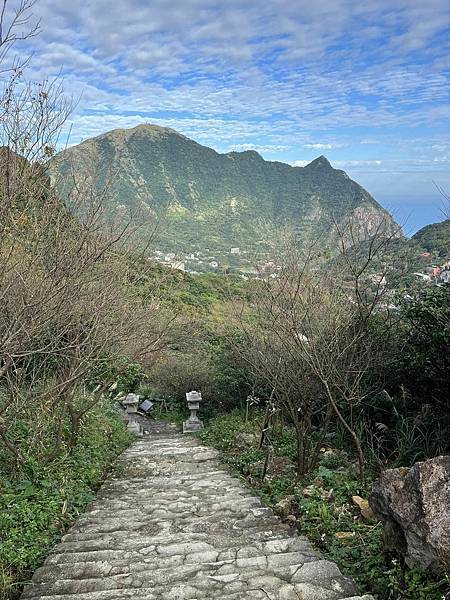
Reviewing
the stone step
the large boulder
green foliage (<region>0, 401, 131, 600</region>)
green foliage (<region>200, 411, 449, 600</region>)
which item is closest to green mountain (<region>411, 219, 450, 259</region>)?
green foliage (<region>200, 411, 449, 600</region>)

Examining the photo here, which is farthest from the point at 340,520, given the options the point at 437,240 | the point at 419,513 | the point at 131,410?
the point at 131,410

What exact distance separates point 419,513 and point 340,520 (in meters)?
1.33

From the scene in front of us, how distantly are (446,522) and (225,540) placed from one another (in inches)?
75.1

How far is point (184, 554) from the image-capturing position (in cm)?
410

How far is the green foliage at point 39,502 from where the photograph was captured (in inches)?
160

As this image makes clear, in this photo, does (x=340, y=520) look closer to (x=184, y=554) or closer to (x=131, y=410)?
(x=184, y=554)

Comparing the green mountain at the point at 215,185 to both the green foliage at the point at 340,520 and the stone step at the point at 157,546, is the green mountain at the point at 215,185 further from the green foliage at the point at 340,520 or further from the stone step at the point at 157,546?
the stone step at the point at 157,546

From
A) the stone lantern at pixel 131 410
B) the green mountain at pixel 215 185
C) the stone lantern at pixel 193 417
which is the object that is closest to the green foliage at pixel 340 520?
the green mountain at pixel 215 185

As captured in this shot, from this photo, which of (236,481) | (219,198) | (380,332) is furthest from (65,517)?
(219,198)

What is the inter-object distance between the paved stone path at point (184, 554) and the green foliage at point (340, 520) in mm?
174

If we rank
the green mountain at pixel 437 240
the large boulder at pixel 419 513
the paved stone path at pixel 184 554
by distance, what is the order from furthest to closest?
the green mountain at pixel 437 240 → the paved stone path at pixel 184 554 → the large boulder at pixel 419 513

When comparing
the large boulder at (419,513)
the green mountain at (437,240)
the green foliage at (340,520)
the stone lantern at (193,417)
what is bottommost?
the stone lantern at (193,417)

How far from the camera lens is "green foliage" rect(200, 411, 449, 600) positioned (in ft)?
10.8

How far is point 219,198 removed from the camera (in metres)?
62.5
